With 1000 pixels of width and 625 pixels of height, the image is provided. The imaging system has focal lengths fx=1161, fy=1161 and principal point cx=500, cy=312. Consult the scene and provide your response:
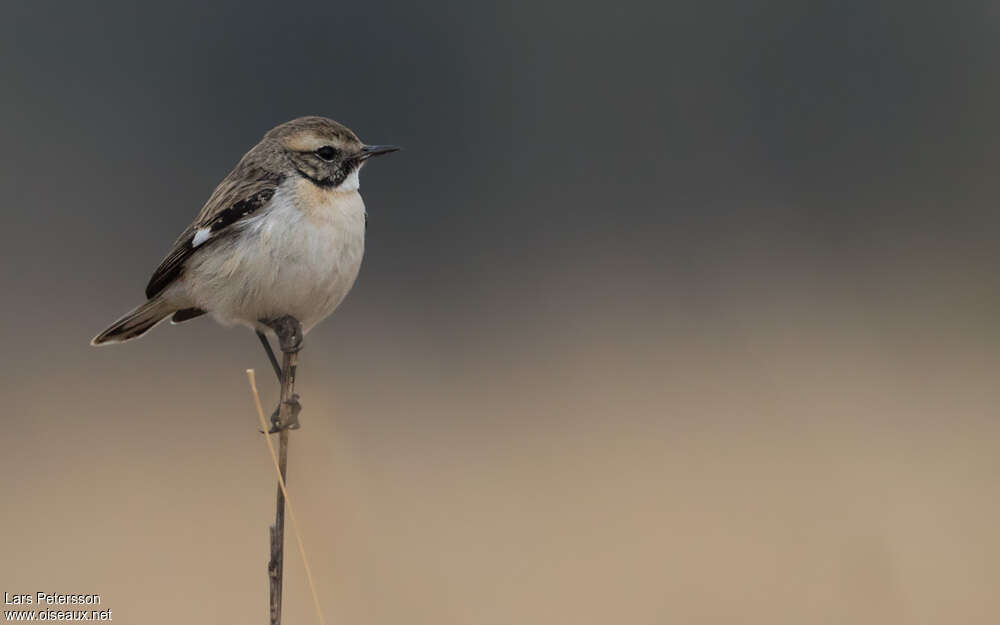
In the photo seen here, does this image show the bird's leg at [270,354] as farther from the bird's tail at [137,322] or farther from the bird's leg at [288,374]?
the bird's tail at [137,322]

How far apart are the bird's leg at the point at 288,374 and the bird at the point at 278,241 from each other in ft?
0.05

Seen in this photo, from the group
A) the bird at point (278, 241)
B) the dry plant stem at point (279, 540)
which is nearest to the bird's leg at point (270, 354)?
the bird at point (278, 241)

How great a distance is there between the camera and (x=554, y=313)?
888cm

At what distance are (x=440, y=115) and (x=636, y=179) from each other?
8.42 feet

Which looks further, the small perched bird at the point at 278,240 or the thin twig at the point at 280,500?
the small perched bird at the point at 278,240

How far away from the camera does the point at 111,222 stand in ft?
34.6

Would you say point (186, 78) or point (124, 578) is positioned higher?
point (186, 78)

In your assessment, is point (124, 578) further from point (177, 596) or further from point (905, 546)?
point (905, 546)

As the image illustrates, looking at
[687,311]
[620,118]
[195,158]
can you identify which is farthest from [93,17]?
[687,311]

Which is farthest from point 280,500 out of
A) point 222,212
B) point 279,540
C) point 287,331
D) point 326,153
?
point 326,153

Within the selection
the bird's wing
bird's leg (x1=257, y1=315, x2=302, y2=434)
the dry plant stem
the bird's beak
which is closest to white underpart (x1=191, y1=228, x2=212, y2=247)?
the bird's wing

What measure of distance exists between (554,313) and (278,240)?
5624 mm

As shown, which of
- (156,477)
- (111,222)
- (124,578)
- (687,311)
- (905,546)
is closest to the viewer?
(905,546)

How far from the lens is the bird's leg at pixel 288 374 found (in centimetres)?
265
